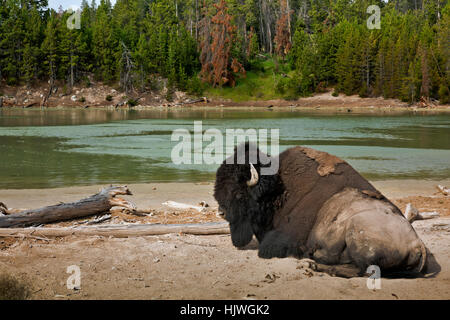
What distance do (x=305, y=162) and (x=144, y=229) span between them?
2.54 metres

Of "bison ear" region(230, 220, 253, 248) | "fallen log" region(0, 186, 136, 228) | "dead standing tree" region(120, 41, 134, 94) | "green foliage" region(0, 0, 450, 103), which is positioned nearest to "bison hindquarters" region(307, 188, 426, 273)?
"bison ear" region(230, 220, 253, 248)

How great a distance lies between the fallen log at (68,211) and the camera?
6.91m

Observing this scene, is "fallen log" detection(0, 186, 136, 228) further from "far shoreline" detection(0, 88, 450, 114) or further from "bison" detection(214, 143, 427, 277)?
"far shoreline" detection(0, 88, 450, 114)

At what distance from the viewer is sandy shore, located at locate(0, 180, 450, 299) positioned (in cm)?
439

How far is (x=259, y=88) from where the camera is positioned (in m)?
86.2

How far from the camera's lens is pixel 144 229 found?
6516mm

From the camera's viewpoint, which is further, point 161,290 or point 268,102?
point 268,102

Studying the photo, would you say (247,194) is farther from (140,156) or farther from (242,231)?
(140,156)

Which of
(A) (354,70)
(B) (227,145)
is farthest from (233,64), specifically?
(B) (227,145)

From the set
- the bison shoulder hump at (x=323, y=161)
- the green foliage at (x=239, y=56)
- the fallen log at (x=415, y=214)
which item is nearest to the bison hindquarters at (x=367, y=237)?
the bison shoulder hump at (x=323, y=161)

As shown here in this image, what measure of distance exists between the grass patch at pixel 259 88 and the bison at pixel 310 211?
77649mm

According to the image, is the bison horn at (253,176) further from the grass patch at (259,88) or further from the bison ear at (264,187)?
the grass patch at (259,88)

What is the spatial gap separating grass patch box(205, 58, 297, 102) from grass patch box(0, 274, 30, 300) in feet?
260
